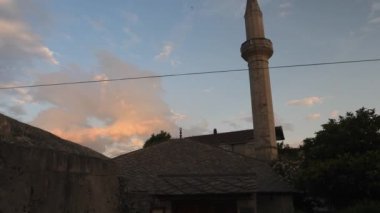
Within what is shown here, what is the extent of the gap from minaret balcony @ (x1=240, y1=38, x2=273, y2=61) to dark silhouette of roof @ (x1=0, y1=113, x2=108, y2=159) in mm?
26098

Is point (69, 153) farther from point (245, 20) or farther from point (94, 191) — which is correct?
point (245, 20)

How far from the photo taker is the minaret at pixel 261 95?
3023cm

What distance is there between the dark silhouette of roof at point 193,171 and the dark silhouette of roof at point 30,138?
1265 centimetres

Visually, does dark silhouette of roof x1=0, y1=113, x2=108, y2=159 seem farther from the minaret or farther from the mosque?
the minaret

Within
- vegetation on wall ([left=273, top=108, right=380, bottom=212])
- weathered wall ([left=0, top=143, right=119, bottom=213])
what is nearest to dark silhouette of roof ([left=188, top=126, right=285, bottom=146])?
vegetation on wall ([left=273, top=108, right=380, bottom=212])

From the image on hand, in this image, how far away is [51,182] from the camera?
4738 mm

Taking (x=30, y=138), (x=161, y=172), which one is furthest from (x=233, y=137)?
(x=30, y=138)

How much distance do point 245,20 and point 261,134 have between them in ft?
30.8

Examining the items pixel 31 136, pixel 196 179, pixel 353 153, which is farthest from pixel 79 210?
pixel 353 153

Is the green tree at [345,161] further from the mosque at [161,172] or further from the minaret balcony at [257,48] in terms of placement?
the minaret balcony at [257,48]

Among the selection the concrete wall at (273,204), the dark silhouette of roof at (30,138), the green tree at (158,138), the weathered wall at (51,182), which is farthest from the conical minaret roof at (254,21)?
the dark silhouette of roof at (30,138)

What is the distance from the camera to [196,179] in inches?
803

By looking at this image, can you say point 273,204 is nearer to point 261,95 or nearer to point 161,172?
point 161,172

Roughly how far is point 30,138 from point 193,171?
1759 centimetres
